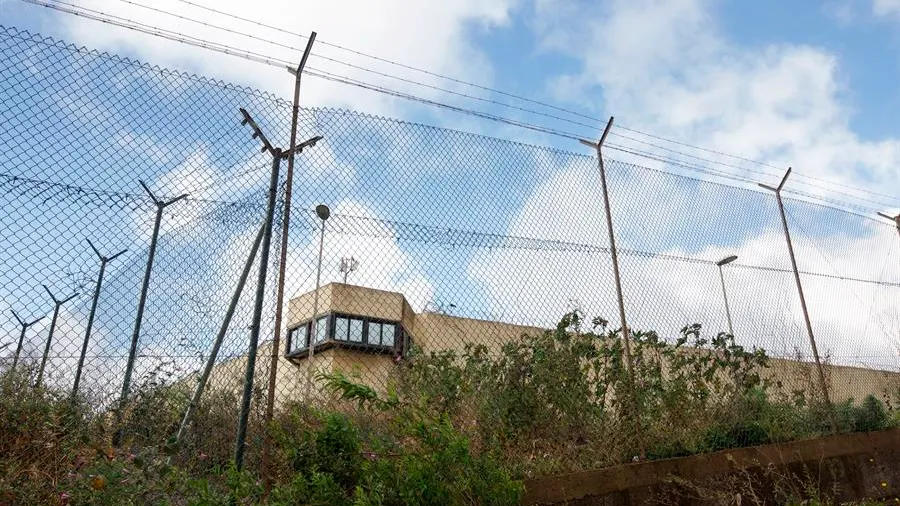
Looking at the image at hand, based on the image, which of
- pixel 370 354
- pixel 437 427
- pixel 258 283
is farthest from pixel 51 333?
pixel 370 354

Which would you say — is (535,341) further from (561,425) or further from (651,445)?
(651,445)

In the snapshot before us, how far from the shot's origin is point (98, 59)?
394cm

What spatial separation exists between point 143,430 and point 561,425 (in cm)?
271

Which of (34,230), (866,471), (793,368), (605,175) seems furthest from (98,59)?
(866,471)

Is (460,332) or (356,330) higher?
(356,330)

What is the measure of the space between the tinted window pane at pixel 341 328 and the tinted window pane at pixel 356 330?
55 mm

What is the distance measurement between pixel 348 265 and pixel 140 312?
47.6 inches

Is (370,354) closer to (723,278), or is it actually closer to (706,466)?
(706,466)

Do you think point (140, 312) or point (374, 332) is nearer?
point (140, 312)

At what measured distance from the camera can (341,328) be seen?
18.6 feet

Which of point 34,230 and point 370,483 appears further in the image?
point 34,230

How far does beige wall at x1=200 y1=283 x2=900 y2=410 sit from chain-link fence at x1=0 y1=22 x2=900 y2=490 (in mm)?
22

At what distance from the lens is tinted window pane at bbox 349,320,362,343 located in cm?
560

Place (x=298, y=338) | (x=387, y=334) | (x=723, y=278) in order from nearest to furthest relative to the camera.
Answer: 1. (x=298, y=338)
2. (x=387, y=334)
3. (x=723, y=278)
